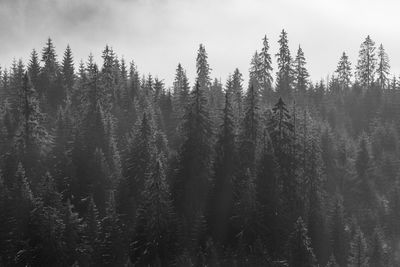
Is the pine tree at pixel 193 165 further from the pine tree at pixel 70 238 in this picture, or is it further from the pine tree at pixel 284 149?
the pine tree at pixel 70 238

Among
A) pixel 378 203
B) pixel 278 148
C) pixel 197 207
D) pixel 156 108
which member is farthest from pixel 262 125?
pixel 156 108

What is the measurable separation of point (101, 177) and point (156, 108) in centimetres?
3005

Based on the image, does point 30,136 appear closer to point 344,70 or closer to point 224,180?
point 224,180

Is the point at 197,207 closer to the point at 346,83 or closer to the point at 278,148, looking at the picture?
the point at 278,148

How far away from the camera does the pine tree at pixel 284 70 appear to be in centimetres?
10624

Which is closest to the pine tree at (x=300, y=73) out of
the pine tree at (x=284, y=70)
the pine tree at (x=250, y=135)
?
the pine tree at (x=284, y=70)

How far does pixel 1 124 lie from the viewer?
243ft

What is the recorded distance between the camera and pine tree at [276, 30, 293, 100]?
106244 millimetres

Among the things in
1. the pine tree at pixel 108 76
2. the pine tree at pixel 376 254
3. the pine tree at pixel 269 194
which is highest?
the pine tree at pixel 108 76

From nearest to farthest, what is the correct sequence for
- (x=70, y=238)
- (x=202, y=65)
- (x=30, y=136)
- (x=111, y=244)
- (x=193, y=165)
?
1. (x=70, y=238)
2. (x=111, y=244)
3. (x=193, y=165)
4. (x=30, y=136)
5. (x=202, y=65)

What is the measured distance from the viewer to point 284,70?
4279 inches

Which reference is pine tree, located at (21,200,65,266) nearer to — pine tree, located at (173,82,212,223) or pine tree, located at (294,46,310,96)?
pine tree, located at (173,82,212,223)

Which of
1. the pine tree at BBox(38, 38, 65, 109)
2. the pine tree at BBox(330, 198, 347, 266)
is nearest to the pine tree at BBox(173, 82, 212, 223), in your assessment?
the pine tree at BBox(330, 198, 347, 266)

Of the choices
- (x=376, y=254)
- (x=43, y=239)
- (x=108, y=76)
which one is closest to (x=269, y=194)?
(x=376, y=254)
